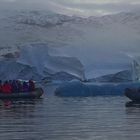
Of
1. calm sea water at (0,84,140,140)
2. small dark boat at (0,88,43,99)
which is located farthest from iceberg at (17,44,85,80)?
calm sea water at (0,84,140,140)

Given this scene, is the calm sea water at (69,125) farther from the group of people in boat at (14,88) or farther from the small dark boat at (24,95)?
the group of people in boat at (14,88)

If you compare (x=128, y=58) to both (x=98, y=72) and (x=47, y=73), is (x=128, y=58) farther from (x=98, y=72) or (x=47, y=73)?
(x=47, y=73)

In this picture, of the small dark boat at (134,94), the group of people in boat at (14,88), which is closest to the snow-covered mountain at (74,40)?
the group of people in boat at (14,88)

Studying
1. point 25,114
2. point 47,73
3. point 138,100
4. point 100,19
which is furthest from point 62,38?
point 25,114

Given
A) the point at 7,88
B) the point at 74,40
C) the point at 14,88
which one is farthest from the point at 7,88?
the point at 74,40

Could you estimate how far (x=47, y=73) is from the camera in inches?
2534

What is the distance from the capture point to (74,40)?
8606 centimetres

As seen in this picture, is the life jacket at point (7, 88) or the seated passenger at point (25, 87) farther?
the seated passenger at point (25, 87)

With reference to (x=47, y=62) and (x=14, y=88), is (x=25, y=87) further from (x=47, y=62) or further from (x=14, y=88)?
(x=47, y=62)

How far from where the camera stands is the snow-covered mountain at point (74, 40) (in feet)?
209

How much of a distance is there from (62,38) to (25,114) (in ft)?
231

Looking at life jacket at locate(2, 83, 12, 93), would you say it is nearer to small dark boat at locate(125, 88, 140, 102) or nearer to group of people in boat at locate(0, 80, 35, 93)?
group of people in boat at locate(0, 80, 35, 93)

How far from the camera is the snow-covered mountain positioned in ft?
209

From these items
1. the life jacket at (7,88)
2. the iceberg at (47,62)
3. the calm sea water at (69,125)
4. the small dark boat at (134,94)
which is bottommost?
the calm sea water at (69,125)
